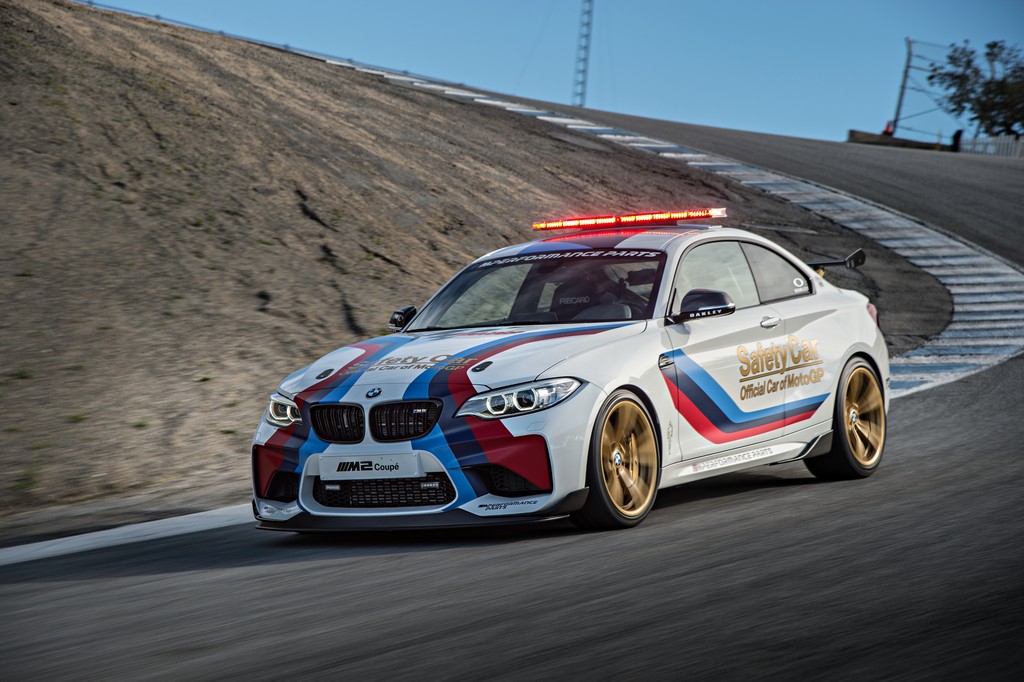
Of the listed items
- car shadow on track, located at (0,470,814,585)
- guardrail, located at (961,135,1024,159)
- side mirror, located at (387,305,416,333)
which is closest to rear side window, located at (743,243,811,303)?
car shadow on track, located at (0,470,814,585)

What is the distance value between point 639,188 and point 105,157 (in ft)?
36.0

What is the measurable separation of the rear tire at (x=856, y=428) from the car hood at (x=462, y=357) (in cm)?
199

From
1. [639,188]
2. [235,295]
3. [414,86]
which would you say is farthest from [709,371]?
[414,86]

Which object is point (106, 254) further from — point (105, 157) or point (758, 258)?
point (758, 258)

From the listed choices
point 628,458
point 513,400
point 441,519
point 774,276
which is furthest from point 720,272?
point 441,519

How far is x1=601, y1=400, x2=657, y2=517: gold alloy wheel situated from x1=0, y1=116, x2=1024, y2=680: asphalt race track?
183 mm

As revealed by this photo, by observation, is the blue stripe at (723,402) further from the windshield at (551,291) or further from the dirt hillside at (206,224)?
the dirt hillside at (206,224)

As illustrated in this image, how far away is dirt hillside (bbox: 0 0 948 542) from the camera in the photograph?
33.6 feet

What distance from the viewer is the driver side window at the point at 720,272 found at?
25.2 ft

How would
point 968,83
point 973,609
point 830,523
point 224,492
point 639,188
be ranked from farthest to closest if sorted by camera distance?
point 968,83
point 639,188
point 224,492
point 830,523
point 973,609

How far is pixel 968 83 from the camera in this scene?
7169cm

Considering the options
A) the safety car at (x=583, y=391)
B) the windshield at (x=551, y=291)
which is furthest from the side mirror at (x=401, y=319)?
the windshield at (x=551, y=291)

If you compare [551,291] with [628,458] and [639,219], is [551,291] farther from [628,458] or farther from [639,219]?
[628,458]

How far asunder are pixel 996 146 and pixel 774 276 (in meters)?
45.3
